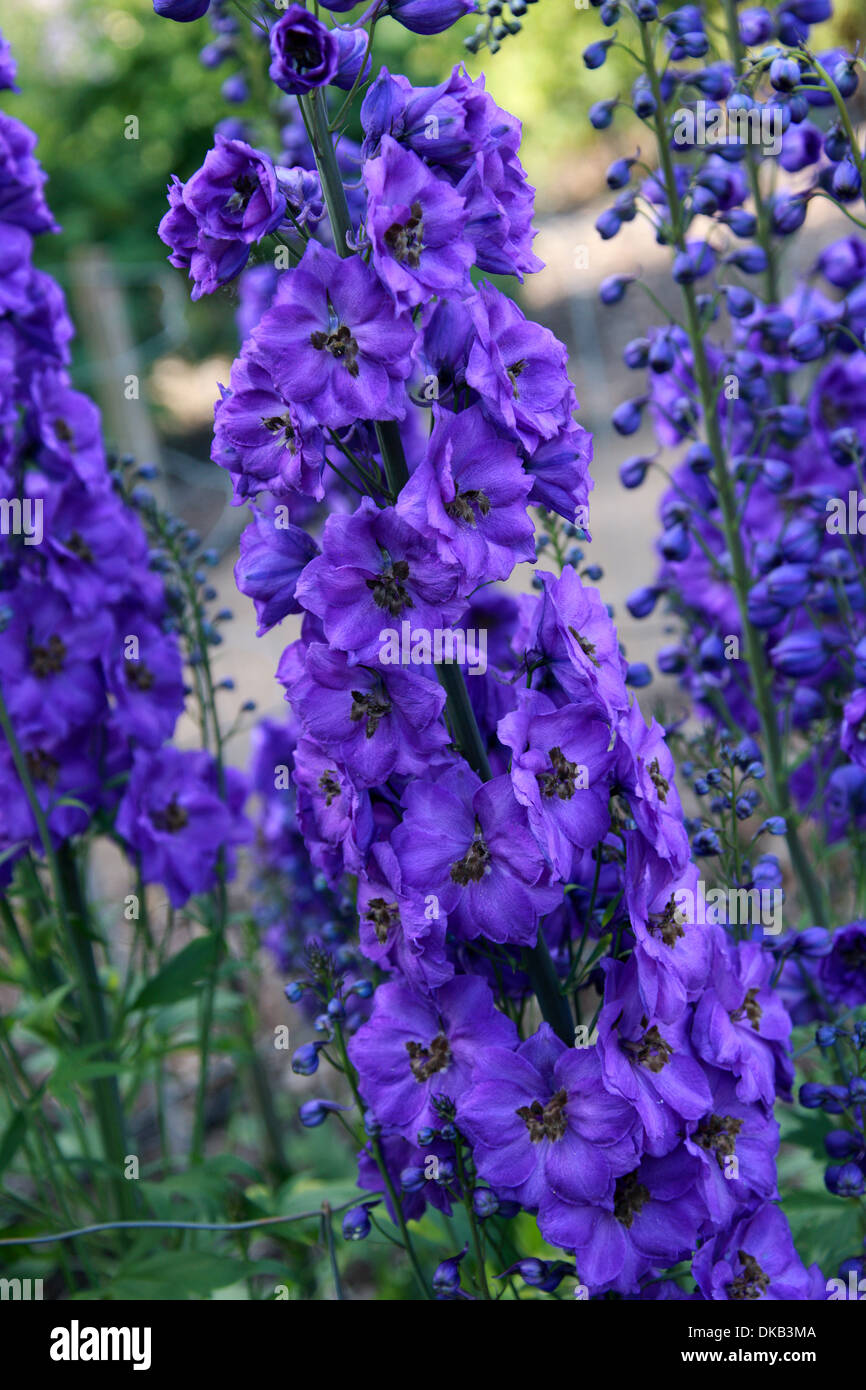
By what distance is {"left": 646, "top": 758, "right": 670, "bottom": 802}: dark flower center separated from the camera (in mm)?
1354

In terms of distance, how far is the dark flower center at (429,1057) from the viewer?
55.0 inches

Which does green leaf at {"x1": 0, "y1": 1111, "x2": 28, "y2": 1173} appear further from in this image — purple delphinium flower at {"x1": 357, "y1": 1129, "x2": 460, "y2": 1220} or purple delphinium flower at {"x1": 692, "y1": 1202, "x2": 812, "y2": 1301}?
purple delphinium flower at {"x1": 692, "y1": 1202, "x2": 812, "y2": 1301}

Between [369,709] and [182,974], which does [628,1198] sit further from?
[182,974]

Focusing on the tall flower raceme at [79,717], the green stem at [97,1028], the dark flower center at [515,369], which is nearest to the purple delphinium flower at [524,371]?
the dark flower center at [515,369]

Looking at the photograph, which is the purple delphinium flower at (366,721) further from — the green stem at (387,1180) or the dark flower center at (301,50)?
the dark flower center at (301,50)

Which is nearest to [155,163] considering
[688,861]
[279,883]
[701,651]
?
[279,883]

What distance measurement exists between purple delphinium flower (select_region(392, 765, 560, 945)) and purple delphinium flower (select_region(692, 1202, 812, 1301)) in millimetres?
426

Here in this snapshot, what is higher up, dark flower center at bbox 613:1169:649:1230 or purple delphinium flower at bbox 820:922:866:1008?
purple delphinium flower at bbox 820:922:866:1008

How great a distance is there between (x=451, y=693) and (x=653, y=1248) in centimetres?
60

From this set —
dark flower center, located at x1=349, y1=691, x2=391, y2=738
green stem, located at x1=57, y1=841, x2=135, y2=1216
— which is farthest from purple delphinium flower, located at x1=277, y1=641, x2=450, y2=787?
green stem, located at x1=57, y1=841, x2=135, y2=1216

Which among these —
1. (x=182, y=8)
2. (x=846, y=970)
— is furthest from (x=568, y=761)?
(x=182, y=8)

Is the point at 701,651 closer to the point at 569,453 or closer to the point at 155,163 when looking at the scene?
the point at 569,453

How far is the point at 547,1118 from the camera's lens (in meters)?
1.32

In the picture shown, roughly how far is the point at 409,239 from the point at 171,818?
1.31m
